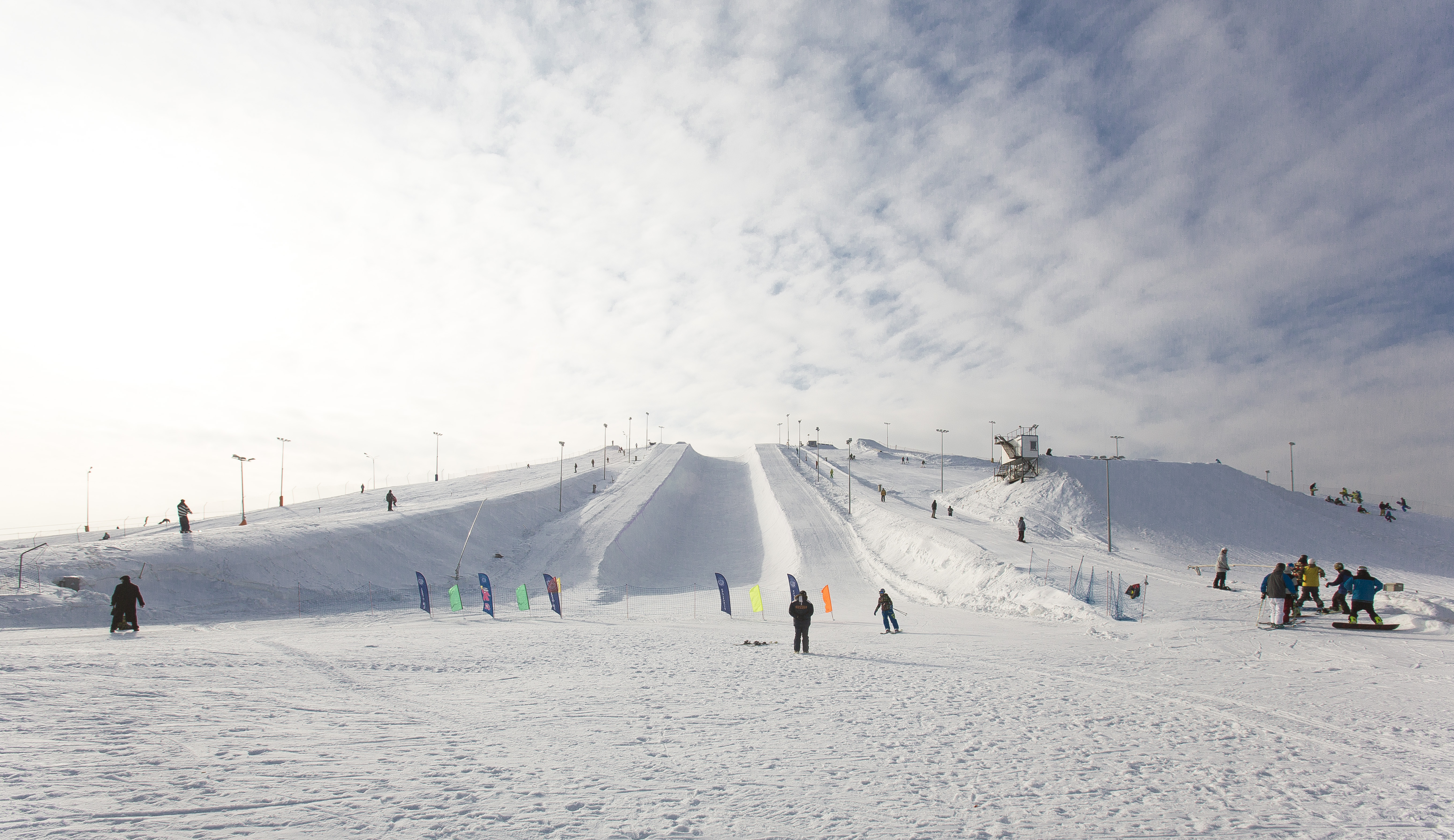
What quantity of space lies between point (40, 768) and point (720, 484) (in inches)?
2478

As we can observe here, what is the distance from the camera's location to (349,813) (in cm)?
519

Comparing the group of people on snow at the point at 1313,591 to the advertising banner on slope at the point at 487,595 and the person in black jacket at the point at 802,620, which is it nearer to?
the person in black jacket at the point at 802,620

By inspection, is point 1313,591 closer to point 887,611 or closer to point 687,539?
point 887,611

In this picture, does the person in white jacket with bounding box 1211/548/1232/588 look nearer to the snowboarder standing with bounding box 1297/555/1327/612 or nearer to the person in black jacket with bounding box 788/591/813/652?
the snowboarder standing with bounding box 1297/555/1327/612

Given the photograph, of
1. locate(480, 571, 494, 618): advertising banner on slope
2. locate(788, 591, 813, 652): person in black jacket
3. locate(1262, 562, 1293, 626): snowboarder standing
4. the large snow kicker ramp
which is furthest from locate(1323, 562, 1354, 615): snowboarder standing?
locate(480, 571, 494, 618): advertising banner on slope

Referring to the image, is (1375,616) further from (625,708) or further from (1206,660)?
(625,708)

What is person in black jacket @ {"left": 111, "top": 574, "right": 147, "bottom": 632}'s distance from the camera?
15836mm

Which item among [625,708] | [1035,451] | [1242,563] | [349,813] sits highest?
[1035,451]

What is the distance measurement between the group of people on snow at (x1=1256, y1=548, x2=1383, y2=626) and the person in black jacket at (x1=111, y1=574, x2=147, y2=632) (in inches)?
1126

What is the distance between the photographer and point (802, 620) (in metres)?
14.6

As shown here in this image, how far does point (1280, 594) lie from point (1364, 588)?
2.07 metres

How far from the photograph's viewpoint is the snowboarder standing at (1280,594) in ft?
54.2

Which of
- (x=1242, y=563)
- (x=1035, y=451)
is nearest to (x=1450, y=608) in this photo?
(x=1242, y=563)

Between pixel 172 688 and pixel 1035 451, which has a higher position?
pixel 1035 451
